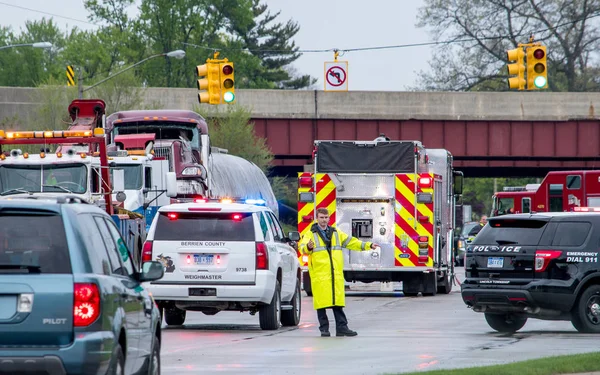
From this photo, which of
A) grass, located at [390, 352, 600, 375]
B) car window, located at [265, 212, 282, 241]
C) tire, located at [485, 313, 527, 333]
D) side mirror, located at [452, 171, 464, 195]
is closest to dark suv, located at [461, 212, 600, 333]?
tire, located at [485, 313, 527, 333]

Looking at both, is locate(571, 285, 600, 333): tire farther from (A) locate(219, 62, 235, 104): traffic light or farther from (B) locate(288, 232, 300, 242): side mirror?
(A) locate(219, 62, 235, 104): traffic light

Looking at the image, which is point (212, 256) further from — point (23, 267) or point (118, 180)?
point (23, 267)

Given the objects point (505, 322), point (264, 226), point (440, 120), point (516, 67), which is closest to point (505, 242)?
point (505, 322)

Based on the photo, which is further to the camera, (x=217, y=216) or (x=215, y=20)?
(x=215, y=20)

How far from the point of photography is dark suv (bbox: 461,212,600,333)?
18.3 m

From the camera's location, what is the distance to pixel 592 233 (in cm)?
1853

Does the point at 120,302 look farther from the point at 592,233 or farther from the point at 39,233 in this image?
the point at 592,233

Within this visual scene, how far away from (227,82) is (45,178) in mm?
9678

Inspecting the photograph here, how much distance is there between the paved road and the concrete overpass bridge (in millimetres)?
41723

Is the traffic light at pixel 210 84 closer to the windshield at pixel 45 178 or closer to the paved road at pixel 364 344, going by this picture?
the windshield at pixel 45 178

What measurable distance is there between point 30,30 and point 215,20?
2637 centimetres

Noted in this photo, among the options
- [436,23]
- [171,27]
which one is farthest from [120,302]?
[171,27]

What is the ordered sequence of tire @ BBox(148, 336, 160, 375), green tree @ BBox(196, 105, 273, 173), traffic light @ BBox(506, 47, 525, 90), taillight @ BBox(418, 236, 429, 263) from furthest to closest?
1. green tree @ BBox(196, 105, 273, 173)
2. traffic light @ BBox(506, 47, 525, 90)
3. taillight @ BBox(418, 236, 429, 263)
4. tire @ BBox(148, 336, 160, 375)

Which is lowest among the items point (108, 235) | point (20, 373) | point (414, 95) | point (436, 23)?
point (20, 373)
